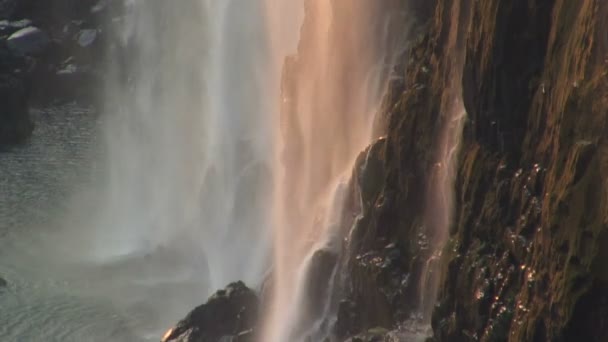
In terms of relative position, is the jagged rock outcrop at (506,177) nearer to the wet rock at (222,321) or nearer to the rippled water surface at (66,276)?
the wet rock at (222,321)

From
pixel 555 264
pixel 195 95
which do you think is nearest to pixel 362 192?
pixel 555 264

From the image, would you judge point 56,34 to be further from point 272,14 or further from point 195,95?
point 272,14

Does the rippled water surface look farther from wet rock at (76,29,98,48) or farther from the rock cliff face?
wet rock at (76,29,98,48)

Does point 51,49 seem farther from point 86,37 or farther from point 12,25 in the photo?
point 12,25

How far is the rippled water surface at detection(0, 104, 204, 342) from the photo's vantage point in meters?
33.0

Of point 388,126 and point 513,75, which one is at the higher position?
point 388,126

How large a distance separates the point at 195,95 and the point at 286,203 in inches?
965

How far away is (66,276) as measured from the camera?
1521 inches

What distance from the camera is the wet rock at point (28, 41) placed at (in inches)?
3095

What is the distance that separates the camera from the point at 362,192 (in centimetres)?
2455

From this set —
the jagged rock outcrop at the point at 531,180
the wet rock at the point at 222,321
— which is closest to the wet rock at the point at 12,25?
the wet rock at the point at 222,321

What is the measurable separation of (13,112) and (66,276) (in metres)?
30.3

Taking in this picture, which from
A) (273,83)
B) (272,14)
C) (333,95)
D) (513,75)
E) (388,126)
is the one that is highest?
(272,14)

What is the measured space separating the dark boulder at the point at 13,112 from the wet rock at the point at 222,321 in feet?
129
